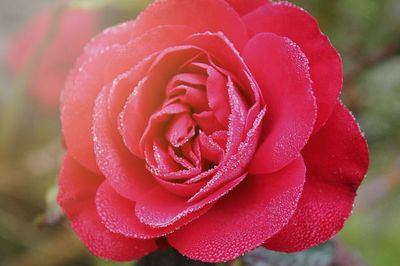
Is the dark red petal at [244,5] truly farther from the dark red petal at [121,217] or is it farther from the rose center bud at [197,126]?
the dark red petal at [121,217]

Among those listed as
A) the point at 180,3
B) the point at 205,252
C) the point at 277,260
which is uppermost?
the point at 180,3

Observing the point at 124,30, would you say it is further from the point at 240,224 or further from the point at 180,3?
the point at 240,224

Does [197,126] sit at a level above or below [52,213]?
above

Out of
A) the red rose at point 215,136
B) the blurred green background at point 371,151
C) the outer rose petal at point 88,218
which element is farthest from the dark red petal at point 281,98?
the blurred green background at point 371,151

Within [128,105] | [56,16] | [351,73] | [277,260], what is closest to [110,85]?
[128,105]

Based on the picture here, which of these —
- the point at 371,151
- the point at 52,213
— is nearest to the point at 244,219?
the point at 52,213

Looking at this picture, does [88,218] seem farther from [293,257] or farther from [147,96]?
[293,257]

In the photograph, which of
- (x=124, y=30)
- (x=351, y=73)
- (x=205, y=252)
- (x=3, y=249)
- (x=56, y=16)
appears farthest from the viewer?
(x=3, y=249)
